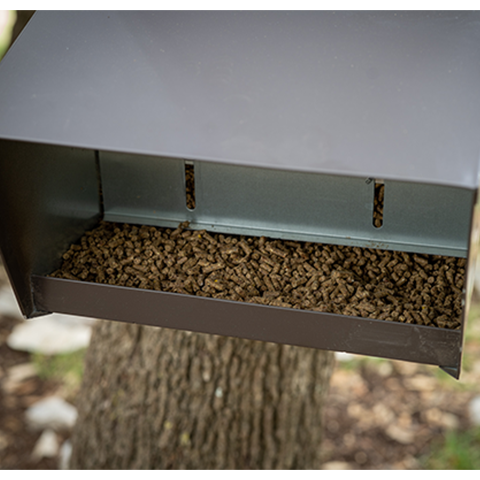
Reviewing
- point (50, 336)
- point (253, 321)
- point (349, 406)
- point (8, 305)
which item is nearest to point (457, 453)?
point (349, 406)

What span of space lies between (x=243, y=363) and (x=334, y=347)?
0.81m

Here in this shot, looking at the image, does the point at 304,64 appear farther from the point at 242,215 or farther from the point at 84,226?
the point at 84,226

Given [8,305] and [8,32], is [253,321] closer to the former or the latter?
[8,32]

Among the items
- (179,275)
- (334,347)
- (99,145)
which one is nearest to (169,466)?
(179,275)

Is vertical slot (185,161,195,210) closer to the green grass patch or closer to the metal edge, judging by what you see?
the metal edge

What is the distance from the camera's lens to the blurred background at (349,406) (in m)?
2.91

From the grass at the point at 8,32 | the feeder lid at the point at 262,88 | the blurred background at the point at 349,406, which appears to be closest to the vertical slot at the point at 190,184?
the feeder lid at the point at 262,88

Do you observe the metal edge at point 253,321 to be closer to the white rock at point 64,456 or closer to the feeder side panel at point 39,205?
the feeder side panel at point 39,205

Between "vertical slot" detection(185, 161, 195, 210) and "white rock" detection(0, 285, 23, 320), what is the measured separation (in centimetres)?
227

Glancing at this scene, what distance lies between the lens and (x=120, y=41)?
4.09 feet

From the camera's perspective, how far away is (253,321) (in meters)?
1.33

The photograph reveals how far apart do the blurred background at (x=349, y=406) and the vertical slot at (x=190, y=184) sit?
1724 mm

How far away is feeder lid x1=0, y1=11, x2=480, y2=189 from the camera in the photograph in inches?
41.4

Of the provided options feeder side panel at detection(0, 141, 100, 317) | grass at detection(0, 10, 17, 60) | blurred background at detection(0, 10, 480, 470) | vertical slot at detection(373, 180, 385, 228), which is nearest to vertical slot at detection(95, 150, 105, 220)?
feeder side panel at detection(0, 141, 100, 317)
